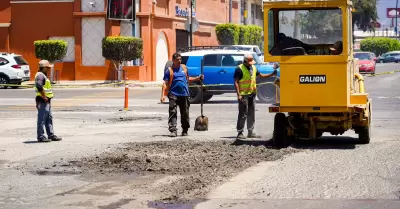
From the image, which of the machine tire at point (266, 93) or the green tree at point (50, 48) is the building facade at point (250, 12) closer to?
the green tree at point (50, 48)

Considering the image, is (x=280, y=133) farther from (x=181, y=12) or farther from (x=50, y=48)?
(x=181, y=12)

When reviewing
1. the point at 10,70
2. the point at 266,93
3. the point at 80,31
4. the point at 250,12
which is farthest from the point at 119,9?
the point at 250,12

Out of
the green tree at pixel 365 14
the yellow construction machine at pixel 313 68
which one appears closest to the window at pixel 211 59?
the yellow construction machine at pixel 313 68

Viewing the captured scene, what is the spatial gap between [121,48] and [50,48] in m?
3.87

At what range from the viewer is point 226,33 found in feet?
208

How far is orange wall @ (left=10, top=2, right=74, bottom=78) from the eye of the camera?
4991 centimetres

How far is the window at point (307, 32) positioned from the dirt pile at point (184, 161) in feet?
6.42

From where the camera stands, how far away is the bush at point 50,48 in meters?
47.2

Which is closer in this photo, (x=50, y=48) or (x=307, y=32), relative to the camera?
(x=307, y=32)

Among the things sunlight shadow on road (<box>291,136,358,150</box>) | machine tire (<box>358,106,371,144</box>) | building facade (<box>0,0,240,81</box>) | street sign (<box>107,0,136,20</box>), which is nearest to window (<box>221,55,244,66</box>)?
sunlight shadow on road (<box>291,136,358,150</box>)

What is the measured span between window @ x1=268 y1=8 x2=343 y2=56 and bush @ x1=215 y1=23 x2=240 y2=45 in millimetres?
46164

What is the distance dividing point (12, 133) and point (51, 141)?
241 centimetres

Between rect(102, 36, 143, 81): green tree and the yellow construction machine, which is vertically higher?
rect(102, 36, 143, 81): green tree

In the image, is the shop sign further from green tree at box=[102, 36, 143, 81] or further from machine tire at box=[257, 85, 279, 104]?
machine tire at box=[257, 85, 279, 104]
